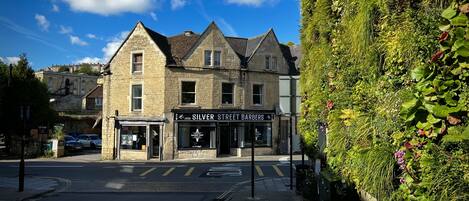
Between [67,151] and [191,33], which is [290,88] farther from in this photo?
[67,151]

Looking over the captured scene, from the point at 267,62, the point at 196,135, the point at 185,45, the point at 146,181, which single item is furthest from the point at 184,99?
the point at 146,181

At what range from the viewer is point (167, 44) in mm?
35031

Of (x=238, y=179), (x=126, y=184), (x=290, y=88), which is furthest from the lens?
(x=238, y=179)

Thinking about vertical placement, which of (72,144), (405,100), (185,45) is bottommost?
(72,144)

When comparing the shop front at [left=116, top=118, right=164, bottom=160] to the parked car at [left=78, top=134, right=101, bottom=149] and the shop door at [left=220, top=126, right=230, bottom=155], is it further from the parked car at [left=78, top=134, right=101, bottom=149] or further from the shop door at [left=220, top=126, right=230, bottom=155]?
the parked car at [left=78, top=134, right=101, bottom=149]

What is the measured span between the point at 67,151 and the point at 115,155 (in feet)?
27.4

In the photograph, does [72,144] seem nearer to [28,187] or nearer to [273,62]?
[273,62]

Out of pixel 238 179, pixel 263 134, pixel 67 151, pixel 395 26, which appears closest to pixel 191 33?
pixel 263 134

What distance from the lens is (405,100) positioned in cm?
330

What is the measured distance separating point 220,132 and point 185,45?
7.45m

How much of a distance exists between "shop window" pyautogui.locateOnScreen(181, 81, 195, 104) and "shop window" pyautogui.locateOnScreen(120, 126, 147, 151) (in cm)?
378

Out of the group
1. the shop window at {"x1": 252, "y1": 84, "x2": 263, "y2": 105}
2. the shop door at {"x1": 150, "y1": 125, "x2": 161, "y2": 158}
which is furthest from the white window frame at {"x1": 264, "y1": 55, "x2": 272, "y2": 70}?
the shop door at {"x1": 150, "y1": 125, "x2": 161, "y2": 158}

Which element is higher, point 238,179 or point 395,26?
point 395,26

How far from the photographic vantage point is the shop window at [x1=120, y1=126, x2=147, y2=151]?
109 ft
